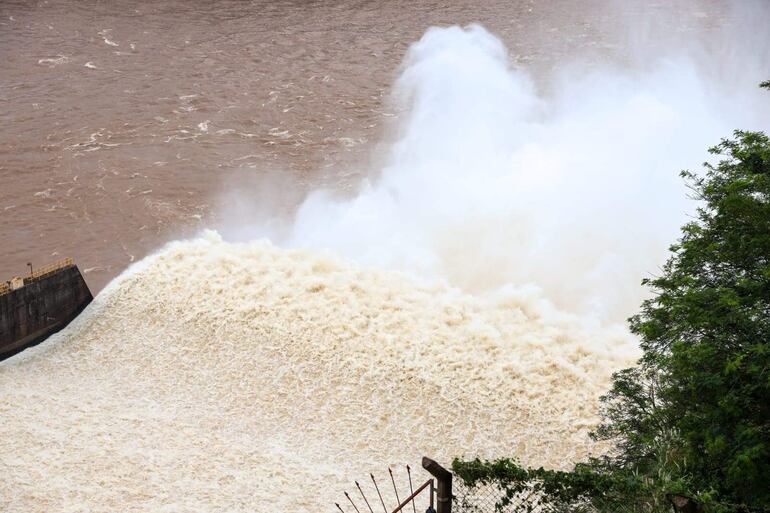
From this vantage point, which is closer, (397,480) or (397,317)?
(397,480)

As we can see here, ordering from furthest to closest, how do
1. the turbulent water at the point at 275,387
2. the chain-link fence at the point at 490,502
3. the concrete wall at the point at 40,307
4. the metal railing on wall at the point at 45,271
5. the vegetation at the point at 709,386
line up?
the metal railing on wall at the point at 45,271 < the concrete wall at the point at 40,307 < the turbulent water at the point at 275,387 < the chain-link fence at the point at 490,502 < the vegetation at the point at 709,386

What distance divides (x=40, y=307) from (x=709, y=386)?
747 inches

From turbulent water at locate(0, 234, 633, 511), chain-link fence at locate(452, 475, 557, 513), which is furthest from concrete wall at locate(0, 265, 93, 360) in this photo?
chain-link fence at locate(452, 475, 557, 513)

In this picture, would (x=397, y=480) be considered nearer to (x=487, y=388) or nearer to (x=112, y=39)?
(x=487, y=388)

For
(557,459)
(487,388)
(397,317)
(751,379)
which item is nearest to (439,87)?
(397,317)

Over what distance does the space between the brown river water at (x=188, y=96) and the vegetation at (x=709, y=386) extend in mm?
18171

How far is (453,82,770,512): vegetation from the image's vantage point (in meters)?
11.5

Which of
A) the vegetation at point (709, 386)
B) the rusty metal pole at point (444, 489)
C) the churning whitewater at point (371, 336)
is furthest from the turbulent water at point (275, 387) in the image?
the rusty metal pole at point (444, 489)

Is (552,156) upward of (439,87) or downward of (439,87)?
downward

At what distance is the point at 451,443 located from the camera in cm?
1978

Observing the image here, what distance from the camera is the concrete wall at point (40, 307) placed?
23609 millimetres

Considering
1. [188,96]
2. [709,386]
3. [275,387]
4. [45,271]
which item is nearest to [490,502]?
[709,386]

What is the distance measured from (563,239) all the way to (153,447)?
14647mm

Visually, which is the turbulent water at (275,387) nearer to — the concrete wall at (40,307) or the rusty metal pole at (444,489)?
the concrete wall at (40,307)
